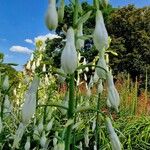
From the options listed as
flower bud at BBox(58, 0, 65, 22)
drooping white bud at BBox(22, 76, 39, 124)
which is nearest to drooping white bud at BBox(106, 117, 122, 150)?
drooping white bud at BBox(22, 76, 39, 124)

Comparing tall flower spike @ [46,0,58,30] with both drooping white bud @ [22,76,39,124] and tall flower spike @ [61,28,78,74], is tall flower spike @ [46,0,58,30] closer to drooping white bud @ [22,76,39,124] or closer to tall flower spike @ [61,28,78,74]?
tall flower spike @ [61,28,78,74]

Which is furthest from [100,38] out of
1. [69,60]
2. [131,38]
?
[131,38]

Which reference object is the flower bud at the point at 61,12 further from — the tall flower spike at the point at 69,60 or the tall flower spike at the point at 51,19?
the tall flower spike at the point at 69,60

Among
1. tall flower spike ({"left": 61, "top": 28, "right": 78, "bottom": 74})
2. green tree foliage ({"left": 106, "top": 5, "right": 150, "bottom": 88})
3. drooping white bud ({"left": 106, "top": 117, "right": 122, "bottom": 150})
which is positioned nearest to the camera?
tall flower spike ({"left": 61, "top": 28, "right": 78, "bottom": 74})

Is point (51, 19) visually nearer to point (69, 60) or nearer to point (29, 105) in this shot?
point (69, 60)

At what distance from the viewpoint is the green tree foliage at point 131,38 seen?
4431 cm

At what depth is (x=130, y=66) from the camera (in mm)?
44344

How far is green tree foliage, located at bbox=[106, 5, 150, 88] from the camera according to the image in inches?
1745

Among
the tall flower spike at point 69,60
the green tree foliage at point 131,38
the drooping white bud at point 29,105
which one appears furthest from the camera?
the green tree foliage at point 131,38

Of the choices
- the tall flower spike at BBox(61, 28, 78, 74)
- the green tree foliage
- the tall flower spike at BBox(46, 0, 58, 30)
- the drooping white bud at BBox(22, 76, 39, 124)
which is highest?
the green tree foliage

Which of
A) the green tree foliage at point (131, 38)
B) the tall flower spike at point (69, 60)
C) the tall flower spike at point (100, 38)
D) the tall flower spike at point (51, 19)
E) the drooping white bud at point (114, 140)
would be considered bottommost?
the drooping white bud at point (114, 140)

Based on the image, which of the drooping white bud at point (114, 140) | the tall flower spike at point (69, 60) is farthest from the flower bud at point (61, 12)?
the drooping white bud at point (114, 140)

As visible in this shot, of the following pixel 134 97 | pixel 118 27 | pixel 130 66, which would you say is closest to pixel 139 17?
pixel 118 27

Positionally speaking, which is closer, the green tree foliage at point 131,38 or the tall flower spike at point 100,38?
the tall flower spike at point 100,38
